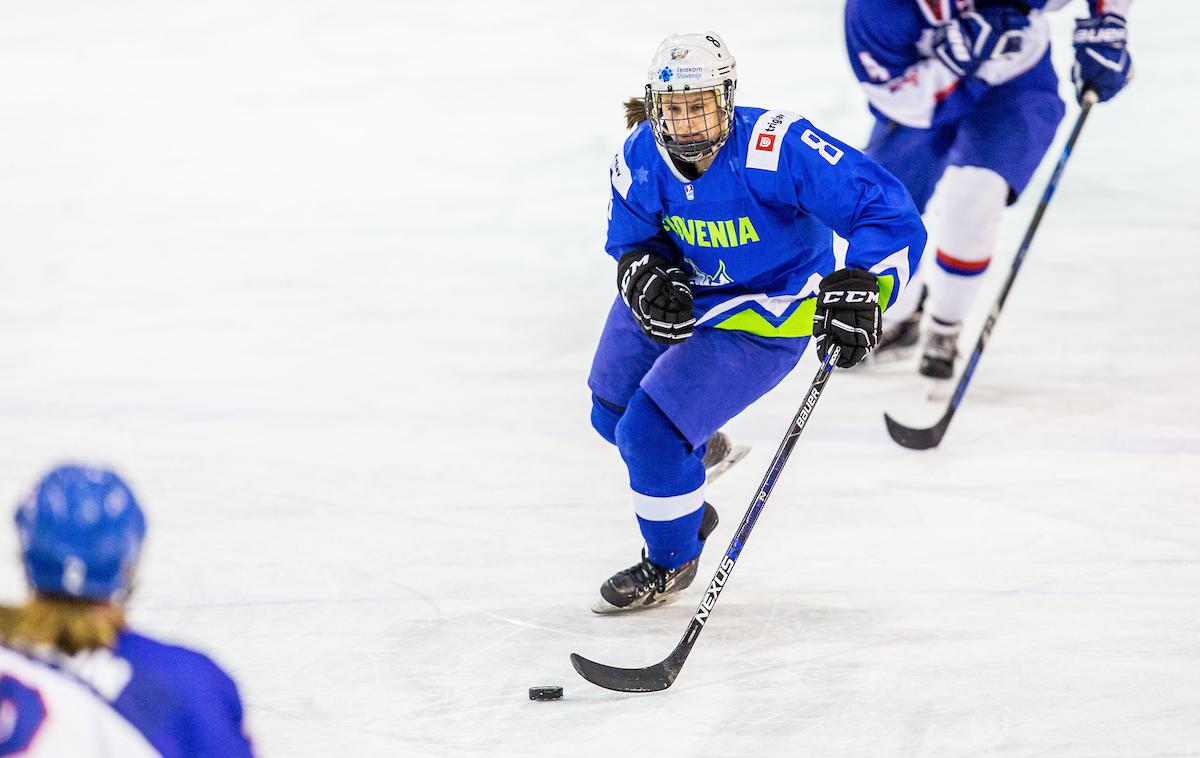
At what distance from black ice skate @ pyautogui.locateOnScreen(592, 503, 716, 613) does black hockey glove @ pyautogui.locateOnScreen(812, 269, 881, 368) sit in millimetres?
556

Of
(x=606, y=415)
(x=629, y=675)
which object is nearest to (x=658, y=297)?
(x=606, y=415)

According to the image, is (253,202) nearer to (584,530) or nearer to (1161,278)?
(584,530)

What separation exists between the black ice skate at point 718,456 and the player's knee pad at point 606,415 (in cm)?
33

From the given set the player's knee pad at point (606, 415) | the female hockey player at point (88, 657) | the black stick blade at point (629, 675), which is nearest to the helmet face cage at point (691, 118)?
the player's knee pad at point (606, 415)

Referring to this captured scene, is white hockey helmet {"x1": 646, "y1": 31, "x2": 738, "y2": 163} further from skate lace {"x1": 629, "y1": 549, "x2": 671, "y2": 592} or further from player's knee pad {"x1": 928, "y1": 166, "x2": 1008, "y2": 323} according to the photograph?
player's knee pad {"x1": 928, "y1": 166, "x2": 1008, "y2": 323}

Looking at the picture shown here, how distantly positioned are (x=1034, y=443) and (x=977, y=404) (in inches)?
12.6

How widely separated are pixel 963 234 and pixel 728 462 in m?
1.16

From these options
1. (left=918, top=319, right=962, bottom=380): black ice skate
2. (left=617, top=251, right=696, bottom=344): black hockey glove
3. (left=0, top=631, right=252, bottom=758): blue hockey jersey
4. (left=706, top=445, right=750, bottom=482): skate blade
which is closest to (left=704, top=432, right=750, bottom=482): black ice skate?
(left=706, top=445, right=750, bottom=482): skate blade

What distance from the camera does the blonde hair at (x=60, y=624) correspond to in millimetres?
1335

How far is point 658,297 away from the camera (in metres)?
2.75

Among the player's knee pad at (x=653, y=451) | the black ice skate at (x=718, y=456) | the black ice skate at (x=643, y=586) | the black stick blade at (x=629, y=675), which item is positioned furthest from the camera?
the black ice skate at (x=718, y=456)

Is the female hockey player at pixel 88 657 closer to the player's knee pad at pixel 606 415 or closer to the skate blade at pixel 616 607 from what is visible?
the skate blade at pixel 616 607

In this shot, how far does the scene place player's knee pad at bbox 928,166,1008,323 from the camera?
4.05m

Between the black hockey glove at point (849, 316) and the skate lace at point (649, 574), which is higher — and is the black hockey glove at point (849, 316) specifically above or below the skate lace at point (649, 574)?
above
